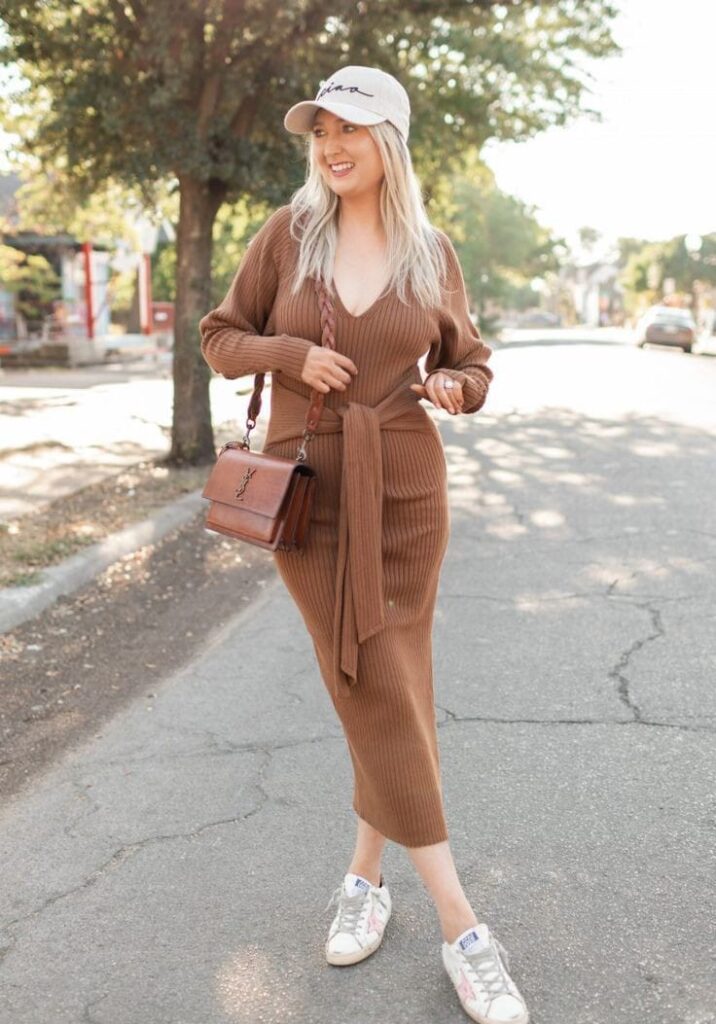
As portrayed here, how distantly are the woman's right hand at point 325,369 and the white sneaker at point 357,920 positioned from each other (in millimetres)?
1227

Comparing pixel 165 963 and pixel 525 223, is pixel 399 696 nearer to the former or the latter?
pixel 165 963

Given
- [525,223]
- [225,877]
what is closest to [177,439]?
[225,877]

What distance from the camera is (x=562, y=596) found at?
5965 mm

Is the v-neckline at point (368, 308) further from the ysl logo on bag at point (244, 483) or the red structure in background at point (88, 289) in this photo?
the red structure in background at point (88, 289)

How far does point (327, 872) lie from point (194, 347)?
7.36 metres

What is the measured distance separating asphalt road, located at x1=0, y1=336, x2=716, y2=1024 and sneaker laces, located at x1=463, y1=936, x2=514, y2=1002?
0.30 feet

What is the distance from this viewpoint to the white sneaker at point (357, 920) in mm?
2666

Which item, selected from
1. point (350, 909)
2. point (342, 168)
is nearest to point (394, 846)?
point (350, 909)

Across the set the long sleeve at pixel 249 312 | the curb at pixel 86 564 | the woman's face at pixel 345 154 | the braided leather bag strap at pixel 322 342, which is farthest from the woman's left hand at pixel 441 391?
the curb at pixel 86 564

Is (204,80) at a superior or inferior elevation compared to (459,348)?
superior

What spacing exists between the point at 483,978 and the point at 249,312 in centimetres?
163

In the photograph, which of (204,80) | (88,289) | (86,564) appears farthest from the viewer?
(88,289)

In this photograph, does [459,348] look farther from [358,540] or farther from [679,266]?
[679,266]

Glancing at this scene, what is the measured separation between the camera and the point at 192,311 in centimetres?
990
